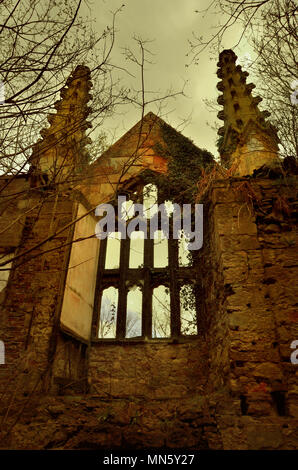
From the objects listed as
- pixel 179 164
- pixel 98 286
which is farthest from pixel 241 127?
pixel 98 286

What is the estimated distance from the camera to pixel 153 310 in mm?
7484

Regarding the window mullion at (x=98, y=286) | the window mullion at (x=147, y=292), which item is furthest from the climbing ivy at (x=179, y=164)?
the window mullion at (x=98, y=286)

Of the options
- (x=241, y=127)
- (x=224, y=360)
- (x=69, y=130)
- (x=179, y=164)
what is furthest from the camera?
(x=179, y=164)

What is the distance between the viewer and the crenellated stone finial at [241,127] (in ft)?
20.2

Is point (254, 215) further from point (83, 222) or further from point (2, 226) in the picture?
point (2, 226)

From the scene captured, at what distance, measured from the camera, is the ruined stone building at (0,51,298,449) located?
12.2ft

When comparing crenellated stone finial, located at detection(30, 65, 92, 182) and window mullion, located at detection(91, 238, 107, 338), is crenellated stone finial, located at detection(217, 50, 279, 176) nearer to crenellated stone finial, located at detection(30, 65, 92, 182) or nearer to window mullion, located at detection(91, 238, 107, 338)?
crenellated stone finial, located at detection(30, 65, 92, 182)

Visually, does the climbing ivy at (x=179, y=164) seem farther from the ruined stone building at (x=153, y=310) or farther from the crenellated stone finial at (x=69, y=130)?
the crenellated stone finial at (x=69, y=130)

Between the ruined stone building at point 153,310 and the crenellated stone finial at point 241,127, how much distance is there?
1.6 inches

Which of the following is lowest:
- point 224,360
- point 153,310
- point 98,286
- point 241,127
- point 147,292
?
point 224,360

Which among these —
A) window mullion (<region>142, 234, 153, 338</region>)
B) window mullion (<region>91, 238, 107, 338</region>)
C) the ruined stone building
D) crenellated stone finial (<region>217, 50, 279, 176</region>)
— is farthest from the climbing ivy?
window mullion (<region>91, 238, 107, 338</region>)

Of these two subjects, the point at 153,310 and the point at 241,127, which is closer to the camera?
the point at 241,127

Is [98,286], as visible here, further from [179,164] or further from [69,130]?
[69,130]

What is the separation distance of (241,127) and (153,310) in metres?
4.74
